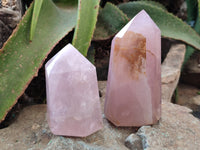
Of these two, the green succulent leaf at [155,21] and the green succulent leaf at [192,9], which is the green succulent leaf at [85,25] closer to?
the green succulent leaf at [155,21]

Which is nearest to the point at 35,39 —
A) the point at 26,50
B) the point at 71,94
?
the point at 26,50

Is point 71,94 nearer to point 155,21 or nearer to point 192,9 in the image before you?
point 155,21

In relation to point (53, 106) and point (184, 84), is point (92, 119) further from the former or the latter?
point (184, 84)

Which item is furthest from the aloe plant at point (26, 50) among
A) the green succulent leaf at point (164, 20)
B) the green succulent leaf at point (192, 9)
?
the green succulent leaf at point (192, 9)

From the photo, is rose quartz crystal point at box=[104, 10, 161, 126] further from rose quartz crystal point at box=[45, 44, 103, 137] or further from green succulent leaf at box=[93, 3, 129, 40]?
green succulent leaf at box=[93, 3, 129, 40]

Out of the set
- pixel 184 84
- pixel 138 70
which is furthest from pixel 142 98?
pixel 184 84

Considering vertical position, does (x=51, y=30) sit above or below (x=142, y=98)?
above
